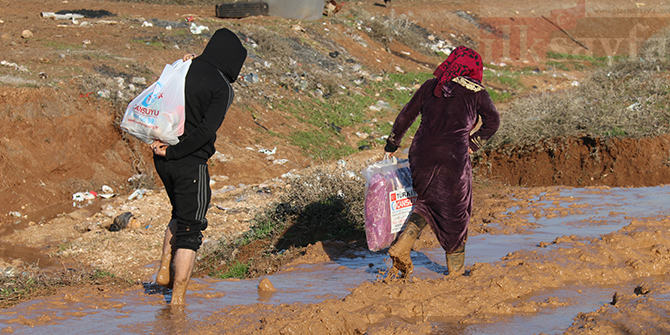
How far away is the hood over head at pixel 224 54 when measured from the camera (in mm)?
3137

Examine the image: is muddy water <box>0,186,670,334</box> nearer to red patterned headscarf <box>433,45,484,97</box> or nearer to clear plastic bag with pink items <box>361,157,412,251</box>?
clear plastic bag with pink items <box>361,157,412,251</box>

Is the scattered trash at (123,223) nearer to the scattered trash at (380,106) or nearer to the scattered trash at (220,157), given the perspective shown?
the scattered trash at (220,157)

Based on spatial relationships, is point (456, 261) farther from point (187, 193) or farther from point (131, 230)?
point (131, 230)

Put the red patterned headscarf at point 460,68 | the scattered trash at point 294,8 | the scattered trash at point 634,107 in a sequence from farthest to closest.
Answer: the scattered trash at point 294,8 < the scattered trash at point 634,107 < the red patterned headscarf at point 460,68

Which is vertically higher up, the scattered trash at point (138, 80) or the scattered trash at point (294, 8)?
the scattered trash at point (294, 8)

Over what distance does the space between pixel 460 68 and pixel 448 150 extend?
56cm

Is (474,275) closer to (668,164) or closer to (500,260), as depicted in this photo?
(500,260)

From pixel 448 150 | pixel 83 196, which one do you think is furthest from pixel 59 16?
pixel 448 150

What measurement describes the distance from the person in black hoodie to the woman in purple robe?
1276mm

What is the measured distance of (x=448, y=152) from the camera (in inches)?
133

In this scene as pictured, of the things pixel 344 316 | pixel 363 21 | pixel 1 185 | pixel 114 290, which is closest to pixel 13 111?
pixel 1 185

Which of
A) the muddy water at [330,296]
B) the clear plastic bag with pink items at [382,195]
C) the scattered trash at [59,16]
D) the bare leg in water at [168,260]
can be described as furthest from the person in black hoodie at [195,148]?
the scattered trash at [59,16]

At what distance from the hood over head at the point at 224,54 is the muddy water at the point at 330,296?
A: 1456 mm

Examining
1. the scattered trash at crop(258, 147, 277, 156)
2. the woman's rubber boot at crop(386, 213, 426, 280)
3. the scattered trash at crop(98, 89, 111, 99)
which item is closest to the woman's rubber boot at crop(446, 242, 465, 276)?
the woman's rubber boot at crop(386, 213, 426, 280)
